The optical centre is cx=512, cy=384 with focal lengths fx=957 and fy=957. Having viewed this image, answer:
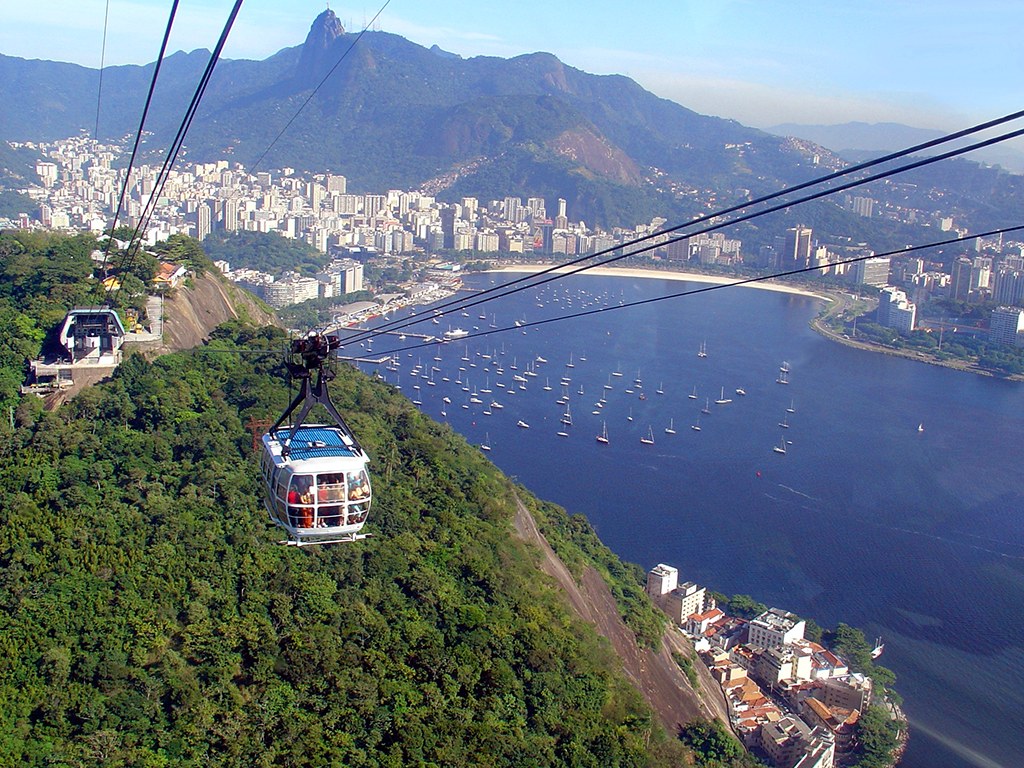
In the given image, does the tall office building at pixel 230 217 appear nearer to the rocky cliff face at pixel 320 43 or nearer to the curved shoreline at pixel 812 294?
the curved shoreline at pixel 812 294

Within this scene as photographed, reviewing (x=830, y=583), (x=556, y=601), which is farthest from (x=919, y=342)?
(x=556, y=601)

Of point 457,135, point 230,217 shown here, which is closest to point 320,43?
point 457,135

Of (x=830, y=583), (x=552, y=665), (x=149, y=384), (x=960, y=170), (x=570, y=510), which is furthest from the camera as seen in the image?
(x=960, y=170)

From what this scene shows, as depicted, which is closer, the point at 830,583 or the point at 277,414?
the point at 277,414

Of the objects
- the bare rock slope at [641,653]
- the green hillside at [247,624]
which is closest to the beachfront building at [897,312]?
the bare rock slope at [641,653]

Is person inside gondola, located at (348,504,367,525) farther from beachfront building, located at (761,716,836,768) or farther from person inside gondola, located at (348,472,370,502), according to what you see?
beachfront building, located at (761,716,836,768)

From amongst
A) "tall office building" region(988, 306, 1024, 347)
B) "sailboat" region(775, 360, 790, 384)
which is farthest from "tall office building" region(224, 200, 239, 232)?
"tall office building" region(988, 306, 1024, 347)

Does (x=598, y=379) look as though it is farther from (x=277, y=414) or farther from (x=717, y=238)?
(x=717, y=238)
